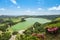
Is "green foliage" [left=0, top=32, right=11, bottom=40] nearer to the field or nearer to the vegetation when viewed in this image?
the vegetation

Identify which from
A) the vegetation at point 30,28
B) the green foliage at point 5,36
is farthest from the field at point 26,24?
the green foliage at point 5,36

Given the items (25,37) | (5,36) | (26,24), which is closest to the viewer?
(25,37)

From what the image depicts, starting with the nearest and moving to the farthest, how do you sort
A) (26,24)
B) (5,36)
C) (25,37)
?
1. (25,37)
2. (5,36)
3. (26,24)

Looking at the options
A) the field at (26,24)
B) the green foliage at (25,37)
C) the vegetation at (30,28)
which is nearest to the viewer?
the green foliage at (25,37)

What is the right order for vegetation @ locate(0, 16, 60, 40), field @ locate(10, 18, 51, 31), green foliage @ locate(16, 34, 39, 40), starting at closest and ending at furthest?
green foliage @ locate(16, 34, 39, 40) → vegetation @ locate(0, 16, 60, 40) → field @ locate(10, 18, 51, 31)

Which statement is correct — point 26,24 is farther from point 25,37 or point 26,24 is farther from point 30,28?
point 25,37

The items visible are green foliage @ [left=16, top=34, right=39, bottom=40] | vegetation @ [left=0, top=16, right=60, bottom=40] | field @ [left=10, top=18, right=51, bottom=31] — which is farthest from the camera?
field @ [left=10, top=18, right=51, bottom=31]

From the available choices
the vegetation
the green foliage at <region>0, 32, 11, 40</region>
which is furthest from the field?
the green foliage at <region>0, 32, 11, 40</region>

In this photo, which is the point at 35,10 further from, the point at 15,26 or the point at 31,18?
the point at 15,26

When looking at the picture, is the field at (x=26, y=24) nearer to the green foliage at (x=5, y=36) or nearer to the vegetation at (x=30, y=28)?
the vegetation at (x=30, y=28)

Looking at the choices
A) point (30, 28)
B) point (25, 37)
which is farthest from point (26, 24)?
point (25, 37)

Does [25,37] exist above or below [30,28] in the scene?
below
